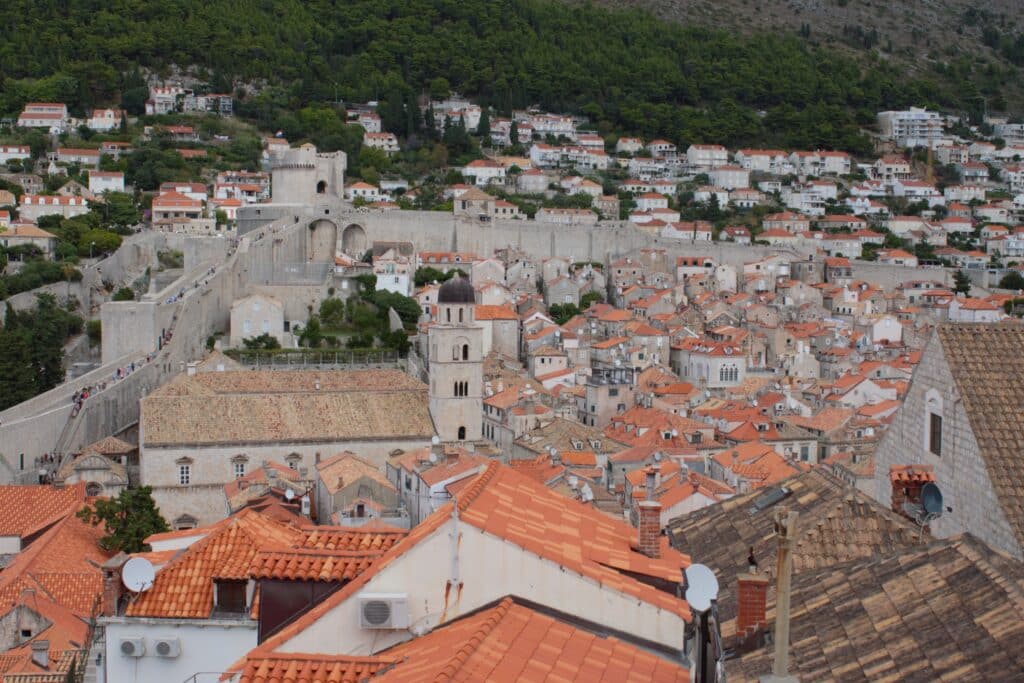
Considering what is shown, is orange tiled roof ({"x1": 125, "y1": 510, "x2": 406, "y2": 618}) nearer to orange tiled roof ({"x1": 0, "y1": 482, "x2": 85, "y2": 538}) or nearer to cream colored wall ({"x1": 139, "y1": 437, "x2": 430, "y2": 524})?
orange tiled roof ({"x1": 0, "y1": 482, "x2": 85, "y2": 538})

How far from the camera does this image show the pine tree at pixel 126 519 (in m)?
24.9

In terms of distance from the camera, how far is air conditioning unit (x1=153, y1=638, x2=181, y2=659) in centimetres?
957

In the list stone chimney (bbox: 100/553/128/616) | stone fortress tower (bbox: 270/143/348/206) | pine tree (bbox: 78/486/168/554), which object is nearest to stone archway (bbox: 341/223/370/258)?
stone fortress tower (bbox: 270/143/348/206)

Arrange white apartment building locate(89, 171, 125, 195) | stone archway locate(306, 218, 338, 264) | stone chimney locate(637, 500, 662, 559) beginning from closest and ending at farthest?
stone chimney locate(637, 500, 662, 559) → stone archway locate(306, 218, 338, 264) → white apartment building locate(89, 171, 125, 195)

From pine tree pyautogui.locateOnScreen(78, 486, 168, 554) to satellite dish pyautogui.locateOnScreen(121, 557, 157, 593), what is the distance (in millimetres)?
14982

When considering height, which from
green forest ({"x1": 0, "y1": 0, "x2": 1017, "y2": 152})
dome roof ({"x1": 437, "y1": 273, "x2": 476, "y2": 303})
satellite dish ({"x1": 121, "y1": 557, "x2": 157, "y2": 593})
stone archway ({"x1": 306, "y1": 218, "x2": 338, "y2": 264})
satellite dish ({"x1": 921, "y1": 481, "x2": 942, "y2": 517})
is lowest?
stone archway ({"x1": 306, "y1": 218, "x2": 338, "y2": 264})

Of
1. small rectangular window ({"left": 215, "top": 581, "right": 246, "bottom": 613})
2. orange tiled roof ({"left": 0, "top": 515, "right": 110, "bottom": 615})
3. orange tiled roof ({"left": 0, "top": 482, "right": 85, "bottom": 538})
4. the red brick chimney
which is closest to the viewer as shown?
the red brick chimney

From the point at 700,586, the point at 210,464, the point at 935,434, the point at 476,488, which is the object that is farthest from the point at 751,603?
the point at 210,464

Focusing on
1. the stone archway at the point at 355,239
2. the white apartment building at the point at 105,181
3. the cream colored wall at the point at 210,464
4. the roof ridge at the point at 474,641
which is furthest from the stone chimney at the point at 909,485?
the white apartment building at the point at 105,181

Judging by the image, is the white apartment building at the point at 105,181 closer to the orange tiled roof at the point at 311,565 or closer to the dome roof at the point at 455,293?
the dome roof at the point at 455,293

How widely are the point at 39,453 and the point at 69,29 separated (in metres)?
69.1

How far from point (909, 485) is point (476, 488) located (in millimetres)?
2912

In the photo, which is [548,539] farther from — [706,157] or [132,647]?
[706,157]

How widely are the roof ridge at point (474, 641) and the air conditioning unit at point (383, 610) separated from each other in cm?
52
